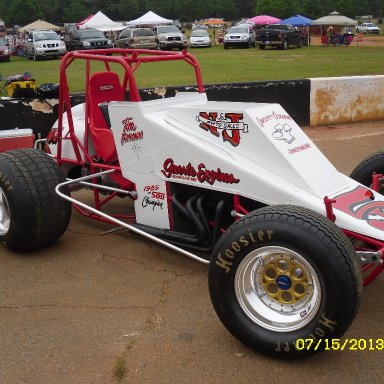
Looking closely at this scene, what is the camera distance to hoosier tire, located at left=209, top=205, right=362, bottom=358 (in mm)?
2746

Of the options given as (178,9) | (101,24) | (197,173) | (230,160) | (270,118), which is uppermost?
(178,9)

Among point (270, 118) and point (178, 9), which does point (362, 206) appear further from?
point (178, 9)

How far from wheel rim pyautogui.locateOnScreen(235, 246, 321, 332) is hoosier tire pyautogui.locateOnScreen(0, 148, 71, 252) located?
193 centimetres

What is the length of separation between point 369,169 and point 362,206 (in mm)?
926

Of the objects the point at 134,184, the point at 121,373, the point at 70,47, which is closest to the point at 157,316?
the point at 121,373

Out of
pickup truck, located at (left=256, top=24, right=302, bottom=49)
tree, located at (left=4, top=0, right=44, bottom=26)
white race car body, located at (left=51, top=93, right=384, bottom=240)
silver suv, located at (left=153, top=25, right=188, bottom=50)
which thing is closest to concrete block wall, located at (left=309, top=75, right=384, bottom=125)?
white race car body, located at (left=51, top=93, right=384, bottom=240)

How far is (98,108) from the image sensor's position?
5.05m

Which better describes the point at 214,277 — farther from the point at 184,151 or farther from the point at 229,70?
the point at 229,70

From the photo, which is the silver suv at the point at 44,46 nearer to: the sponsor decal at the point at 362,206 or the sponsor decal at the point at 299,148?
the sponsor decal at the point at 299,148

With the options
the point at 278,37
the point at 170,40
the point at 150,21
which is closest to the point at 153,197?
the point at 278,37

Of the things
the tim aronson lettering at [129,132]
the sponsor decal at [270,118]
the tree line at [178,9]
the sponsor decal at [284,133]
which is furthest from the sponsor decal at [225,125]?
the tree line at [178,9]

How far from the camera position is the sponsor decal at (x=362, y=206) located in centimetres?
343

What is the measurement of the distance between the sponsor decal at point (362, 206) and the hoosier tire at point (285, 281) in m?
0.62
